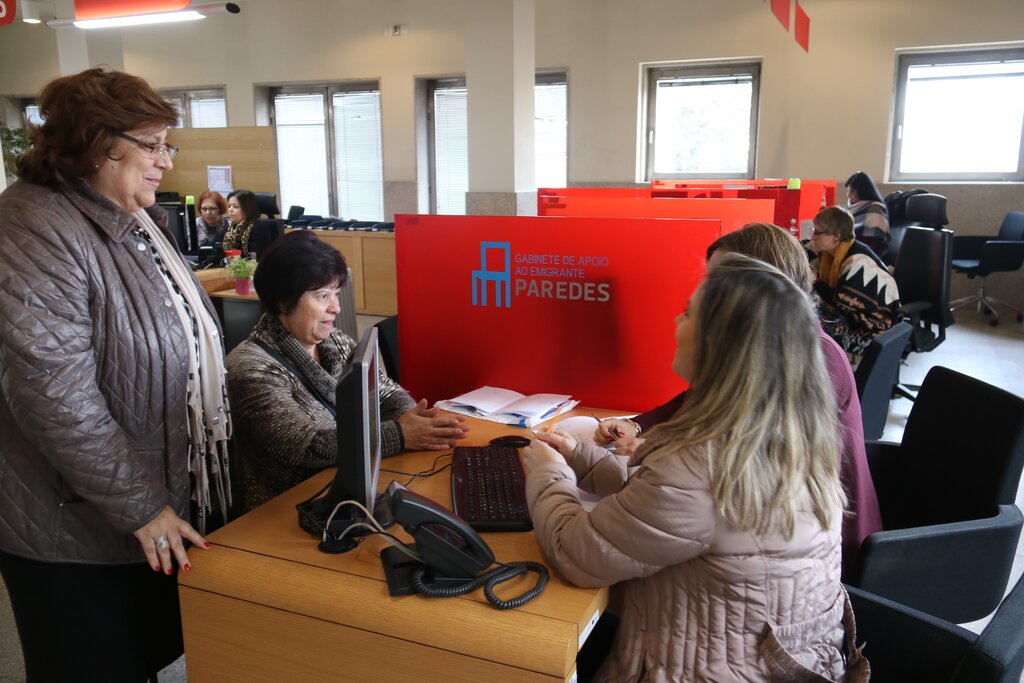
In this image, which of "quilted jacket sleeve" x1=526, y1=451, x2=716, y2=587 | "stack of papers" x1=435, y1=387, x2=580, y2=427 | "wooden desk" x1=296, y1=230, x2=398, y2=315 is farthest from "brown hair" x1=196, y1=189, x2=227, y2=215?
"quilted jacket sleeve" x1=526, y1=451, x2=716, y2=587

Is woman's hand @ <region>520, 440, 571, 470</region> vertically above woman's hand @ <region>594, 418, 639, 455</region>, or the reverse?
woman's hand @ <region>520, 440, 571, 470</region>

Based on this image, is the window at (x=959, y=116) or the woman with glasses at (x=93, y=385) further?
the window at (x=959, y=116)

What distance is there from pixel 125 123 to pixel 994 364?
20.0 feet

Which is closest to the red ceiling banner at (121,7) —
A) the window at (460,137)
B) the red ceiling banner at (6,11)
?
the red ceiling banner at (6,11)

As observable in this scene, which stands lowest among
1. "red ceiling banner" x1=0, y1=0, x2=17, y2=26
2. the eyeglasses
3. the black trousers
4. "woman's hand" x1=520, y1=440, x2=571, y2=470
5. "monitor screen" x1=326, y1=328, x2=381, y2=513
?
the black trousers

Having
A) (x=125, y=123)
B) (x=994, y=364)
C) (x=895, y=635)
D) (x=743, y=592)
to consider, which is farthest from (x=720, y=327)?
(x=994, y=364)

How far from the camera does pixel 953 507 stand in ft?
5.94

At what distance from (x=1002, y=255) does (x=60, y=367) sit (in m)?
7.68

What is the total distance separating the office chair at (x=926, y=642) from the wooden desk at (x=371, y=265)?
601 centimetres

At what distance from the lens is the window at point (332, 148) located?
9.66 meters

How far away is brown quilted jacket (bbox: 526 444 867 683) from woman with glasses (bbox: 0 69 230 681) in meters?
0.77

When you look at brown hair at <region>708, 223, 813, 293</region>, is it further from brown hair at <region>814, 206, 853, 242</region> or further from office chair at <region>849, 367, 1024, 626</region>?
brown hair at <region>814, 206, 853, 242</region>

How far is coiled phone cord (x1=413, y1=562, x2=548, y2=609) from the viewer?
1180 mm

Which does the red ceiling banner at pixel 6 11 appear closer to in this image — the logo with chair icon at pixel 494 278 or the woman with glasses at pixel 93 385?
the logo with chair icon at pixel 494 278
